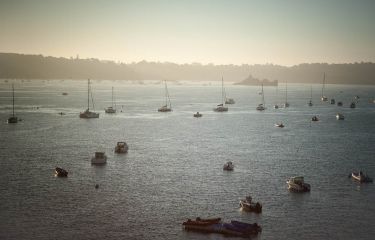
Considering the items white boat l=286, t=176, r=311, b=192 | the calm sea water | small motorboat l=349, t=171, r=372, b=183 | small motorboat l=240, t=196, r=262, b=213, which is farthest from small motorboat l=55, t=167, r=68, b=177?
small motorboat l=349, t=171, r=372, b=183

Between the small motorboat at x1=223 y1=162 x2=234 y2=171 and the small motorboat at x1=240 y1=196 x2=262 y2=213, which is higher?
the small motorboat at x1=223 y1=162 x2=234 y2=171

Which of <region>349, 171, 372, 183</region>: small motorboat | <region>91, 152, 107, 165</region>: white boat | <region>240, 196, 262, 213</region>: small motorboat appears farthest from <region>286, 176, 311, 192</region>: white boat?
<region>91, 152, 107, 165</region>: white boat

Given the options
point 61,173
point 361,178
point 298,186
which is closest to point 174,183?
point 61,173

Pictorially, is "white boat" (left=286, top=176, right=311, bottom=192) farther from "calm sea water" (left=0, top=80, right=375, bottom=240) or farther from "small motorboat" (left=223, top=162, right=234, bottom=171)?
"small motorboat" (left=223, top=162, right=234, bottom=171)

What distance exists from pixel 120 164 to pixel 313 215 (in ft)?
150

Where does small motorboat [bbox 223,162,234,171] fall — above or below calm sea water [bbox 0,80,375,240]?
above

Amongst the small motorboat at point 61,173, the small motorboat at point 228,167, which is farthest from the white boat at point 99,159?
the small motorboat at point 228,167

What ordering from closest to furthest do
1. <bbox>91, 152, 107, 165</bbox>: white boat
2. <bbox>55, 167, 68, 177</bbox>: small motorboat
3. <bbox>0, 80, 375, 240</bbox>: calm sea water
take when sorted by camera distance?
1. <bbox>0, 80, 375, 240</bbox>: calm sea water
2. <bbox>55, 167, 68, 177</bbox>: small motorboat
3. <bbox>91, 152, 107, 165</bbox>: white boat

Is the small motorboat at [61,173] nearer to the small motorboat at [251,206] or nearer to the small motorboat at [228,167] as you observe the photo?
the small motorboat at [228,167]

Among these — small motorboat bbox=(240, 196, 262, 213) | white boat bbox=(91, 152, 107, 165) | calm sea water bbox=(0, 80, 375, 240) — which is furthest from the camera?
white boat bbox=(91, 152, 107, 165)

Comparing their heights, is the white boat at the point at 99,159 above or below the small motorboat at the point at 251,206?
above

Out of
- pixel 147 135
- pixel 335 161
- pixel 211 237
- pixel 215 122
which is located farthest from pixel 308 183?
pixel 215 122

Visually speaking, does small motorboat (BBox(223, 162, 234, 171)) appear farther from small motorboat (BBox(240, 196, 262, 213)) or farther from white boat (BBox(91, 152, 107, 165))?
small motorboat (BBox(240, 196, 262, 213))

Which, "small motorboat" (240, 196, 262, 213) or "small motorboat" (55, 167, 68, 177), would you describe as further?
"small motorboat" (55, 167, 68, 177)
